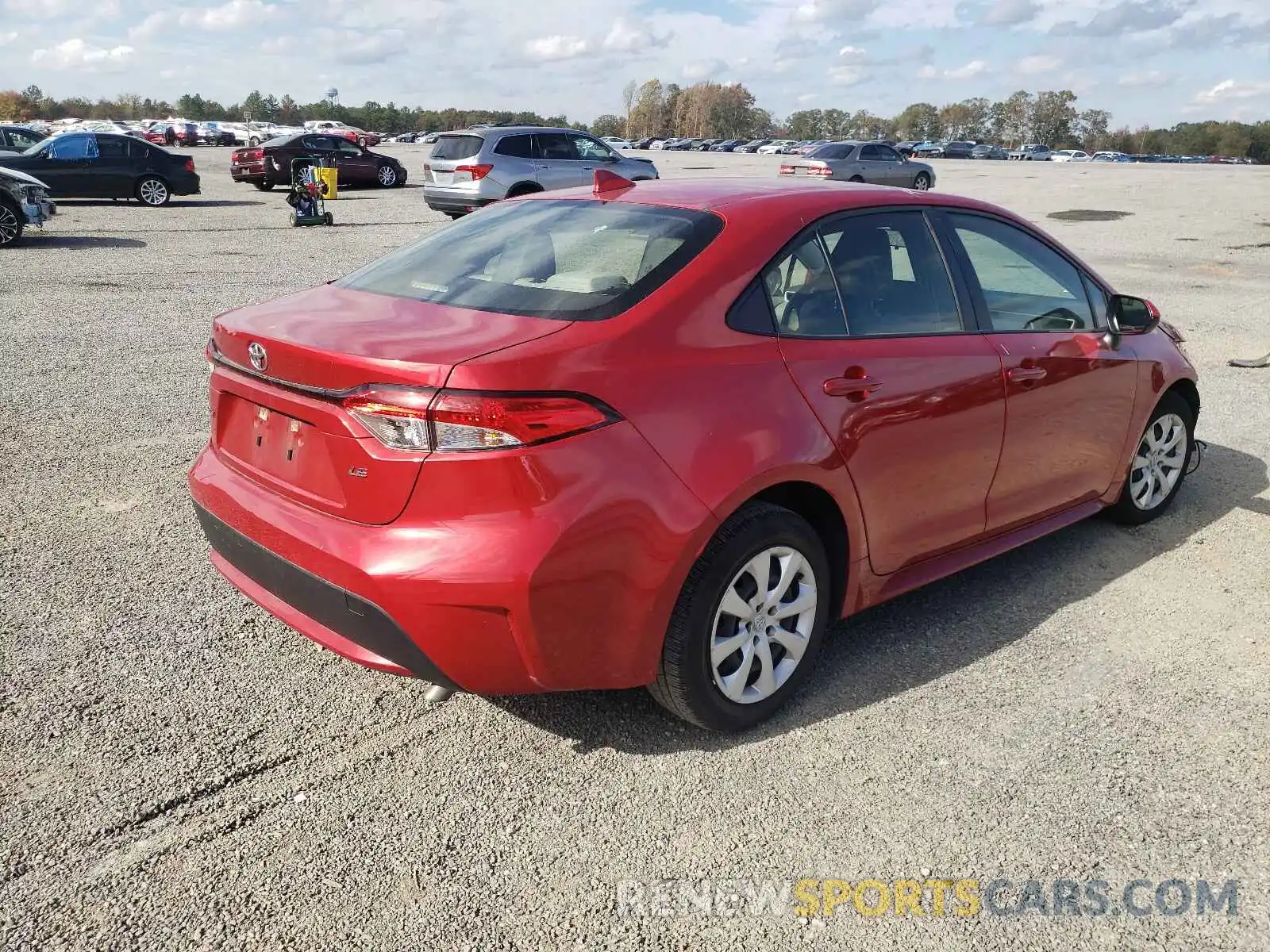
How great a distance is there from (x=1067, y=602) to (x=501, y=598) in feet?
8.66

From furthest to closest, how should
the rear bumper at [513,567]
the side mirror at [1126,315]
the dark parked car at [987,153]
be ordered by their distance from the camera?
Answer: 1. the dark parked car at [987,153]
2. the side mirror at [1126,315]
3. the rear bumper at [513,567]

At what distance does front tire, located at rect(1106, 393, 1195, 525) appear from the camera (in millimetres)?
4805

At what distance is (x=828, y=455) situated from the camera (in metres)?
3.12

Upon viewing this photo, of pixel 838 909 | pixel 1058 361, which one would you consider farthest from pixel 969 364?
pixel 838 909

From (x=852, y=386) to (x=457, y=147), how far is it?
17170 millimetres

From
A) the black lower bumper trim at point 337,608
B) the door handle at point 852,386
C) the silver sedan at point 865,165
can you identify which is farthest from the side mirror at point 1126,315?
the silver sedan at point 865,165

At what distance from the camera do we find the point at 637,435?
105 inches

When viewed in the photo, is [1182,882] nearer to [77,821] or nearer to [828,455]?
[828,455]

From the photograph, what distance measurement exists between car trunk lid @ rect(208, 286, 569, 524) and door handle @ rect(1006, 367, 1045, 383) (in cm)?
193

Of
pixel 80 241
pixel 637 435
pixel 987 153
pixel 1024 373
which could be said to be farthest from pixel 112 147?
pixel 987 153

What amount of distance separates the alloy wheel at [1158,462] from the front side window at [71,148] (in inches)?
825

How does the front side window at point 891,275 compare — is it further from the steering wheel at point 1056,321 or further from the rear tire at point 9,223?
the rear tire at point 9,223

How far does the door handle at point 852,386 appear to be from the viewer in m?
3.16

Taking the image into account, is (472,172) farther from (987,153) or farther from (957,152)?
(987,153)
